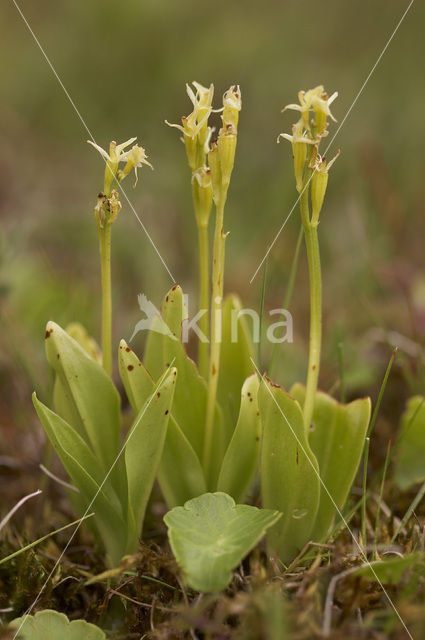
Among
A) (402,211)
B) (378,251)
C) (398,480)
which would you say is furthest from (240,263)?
(398,480)

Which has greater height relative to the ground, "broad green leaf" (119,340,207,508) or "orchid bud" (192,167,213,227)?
"orchid bud" (192,167,213,227)

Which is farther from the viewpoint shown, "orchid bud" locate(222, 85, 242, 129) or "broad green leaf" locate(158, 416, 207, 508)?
"broad green leaf" locate(158, 416, 207, 508)

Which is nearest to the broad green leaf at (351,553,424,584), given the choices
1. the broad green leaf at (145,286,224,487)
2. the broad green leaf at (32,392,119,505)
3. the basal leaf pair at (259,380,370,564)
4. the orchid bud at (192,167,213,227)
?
the basal leaf pair at (259,380,370,564)

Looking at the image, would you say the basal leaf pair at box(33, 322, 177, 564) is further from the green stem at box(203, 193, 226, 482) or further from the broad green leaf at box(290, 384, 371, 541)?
the broad green leaf at box(290, 384, 371, 541)

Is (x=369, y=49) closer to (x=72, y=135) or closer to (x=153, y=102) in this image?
(x=153, y=102)

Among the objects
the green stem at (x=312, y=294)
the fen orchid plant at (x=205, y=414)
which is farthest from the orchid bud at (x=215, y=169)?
the green stem at (x=312, y=294)

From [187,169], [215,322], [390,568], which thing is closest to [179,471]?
[215,322]

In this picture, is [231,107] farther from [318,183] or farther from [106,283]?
[106,283]
